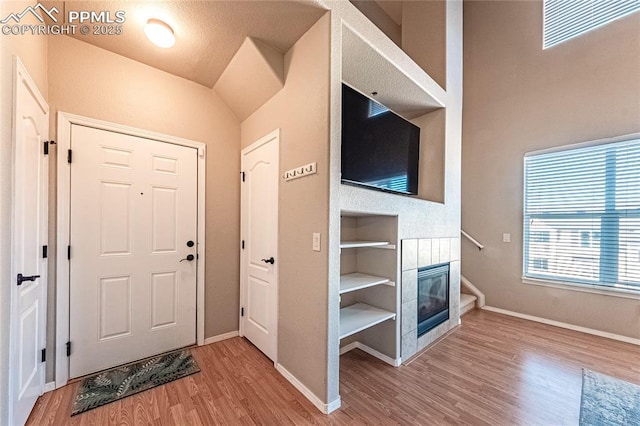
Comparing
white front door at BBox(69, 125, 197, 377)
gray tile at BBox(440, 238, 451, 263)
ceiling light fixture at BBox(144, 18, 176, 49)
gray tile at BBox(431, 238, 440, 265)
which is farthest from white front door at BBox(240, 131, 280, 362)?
gray tile at BBox(440, 238, 451, 263)

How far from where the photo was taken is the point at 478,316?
141 inches

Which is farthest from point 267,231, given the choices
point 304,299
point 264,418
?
point 264,418

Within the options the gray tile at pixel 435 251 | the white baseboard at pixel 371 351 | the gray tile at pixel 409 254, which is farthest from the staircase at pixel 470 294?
the white baseboard at pixel 371 351

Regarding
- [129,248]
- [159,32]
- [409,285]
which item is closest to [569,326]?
[409,285]

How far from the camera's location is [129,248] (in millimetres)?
2227

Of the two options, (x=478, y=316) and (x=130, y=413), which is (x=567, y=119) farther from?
(x=130, y=413)

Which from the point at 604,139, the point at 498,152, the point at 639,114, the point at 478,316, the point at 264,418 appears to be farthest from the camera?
the point at 498,152

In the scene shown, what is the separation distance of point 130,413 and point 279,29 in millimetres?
2939

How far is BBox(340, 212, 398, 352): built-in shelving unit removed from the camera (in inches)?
88.4

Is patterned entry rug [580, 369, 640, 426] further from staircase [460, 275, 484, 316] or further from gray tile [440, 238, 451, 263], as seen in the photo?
staircase [460, 275, 484, 316]

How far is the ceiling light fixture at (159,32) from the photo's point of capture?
183cm

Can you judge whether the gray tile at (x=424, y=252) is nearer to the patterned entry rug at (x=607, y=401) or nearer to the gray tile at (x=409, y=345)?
the gray tile at (x=409, y=345)

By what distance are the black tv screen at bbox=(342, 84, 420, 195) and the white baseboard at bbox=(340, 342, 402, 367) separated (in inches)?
63.1

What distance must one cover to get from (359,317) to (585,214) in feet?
10.8
